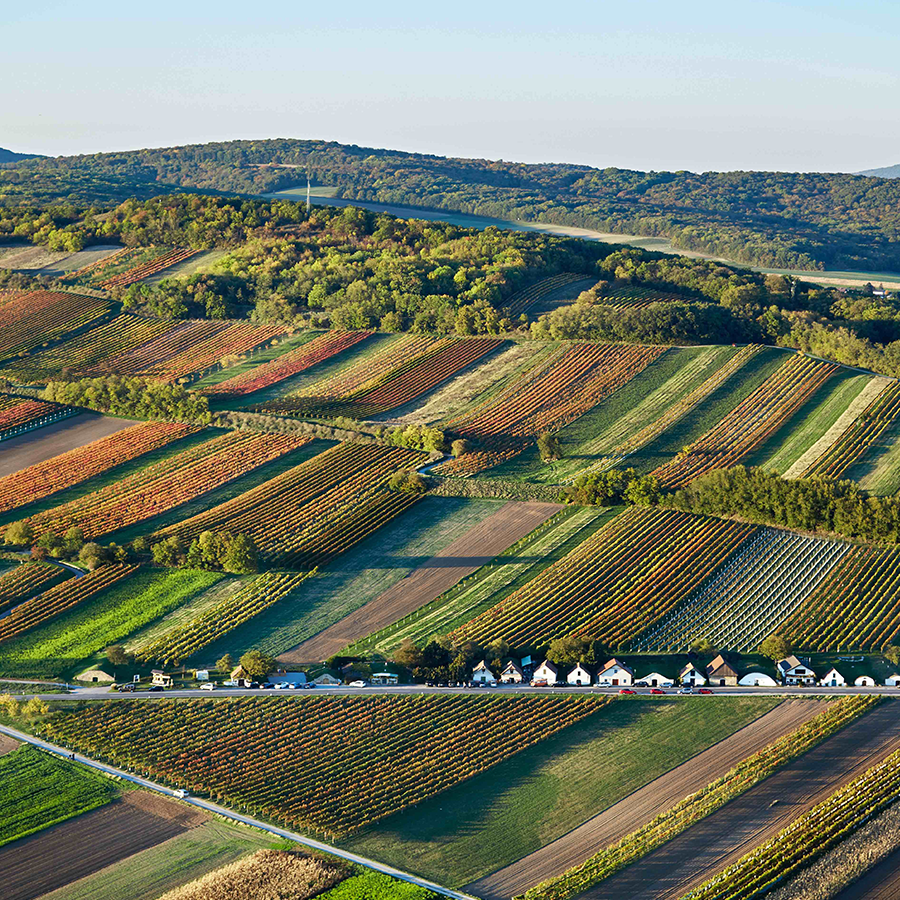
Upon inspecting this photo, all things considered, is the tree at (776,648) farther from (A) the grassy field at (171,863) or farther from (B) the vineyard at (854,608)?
(A) the grassy field at (171,863)

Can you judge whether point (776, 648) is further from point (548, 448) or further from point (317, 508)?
point (317, 508)

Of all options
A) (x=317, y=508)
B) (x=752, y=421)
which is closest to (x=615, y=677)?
(x=317, y=508)

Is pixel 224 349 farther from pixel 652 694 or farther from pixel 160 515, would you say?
pixel 652 694

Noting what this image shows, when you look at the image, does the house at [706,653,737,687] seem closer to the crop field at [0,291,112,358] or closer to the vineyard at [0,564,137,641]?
the vineyard at [0,564,137,641]

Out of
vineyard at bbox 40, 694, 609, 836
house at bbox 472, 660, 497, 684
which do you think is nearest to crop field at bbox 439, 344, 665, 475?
house at bbox 472, 660, 497, 684

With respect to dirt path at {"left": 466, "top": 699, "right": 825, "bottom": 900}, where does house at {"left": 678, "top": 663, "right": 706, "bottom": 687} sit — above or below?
above

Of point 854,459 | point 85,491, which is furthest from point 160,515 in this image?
point 854,459
